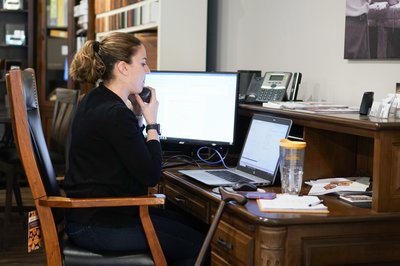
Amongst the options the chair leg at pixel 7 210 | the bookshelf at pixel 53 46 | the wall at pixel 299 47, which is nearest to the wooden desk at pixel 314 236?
the wall at pixel 299 47

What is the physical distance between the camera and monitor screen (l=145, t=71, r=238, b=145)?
10.5ft

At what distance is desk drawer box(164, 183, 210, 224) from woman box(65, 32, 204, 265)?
0.10 metres

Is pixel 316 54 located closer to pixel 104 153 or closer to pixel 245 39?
pixel 245 39

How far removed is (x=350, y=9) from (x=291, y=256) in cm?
123

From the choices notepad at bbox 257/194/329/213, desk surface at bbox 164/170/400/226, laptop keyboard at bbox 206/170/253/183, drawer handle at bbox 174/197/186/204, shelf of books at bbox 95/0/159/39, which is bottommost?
drawer handle at bbox 174/197/186/204

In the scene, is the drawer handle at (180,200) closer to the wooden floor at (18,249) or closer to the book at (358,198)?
Answer: the book at (358,198)

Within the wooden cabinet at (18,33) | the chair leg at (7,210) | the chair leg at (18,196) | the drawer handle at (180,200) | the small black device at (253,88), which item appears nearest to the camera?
the drawer handle at (180,200)

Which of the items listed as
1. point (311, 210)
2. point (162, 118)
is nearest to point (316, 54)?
point (162, 118)

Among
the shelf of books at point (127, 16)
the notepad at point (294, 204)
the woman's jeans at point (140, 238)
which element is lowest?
the woman's jeans at point (140, 238)

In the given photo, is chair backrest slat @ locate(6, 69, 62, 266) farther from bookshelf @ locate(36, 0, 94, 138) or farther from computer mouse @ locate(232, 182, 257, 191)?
bookshelf @ locate(36, 0, 94, 138)

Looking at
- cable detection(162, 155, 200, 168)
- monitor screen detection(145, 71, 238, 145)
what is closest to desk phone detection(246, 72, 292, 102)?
monitor screen detection(145, 71, 238, 145)

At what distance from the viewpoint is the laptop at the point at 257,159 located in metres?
2.69

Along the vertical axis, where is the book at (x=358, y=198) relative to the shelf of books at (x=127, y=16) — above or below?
below

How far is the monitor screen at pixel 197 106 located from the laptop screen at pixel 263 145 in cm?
23
